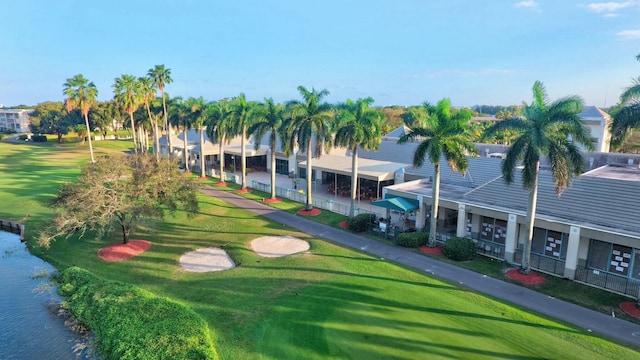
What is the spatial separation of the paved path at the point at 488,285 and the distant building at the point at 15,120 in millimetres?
160312

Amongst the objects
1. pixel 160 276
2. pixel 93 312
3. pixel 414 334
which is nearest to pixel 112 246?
pixel 160 276

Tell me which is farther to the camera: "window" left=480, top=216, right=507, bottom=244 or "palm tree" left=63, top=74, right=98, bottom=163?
"palm tree" left=63, top=74, right=98, bottom=163

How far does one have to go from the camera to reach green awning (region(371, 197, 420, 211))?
28453mm

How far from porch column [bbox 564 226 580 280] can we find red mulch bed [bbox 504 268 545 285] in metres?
1.42

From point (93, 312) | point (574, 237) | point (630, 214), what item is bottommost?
point (93, 312)

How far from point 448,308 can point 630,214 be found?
11755 mm

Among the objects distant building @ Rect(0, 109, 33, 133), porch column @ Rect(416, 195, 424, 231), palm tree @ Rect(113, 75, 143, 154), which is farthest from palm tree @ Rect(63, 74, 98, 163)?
distant building @ Rect(0, 109, 33, 133)

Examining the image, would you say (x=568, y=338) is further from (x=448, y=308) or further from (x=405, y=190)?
(x=405, y=190)

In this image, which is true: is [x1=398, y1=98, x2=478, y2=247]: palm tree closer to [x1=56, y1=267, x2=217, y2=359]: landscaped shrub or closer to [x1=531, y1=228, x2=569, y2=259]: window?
[x1=531, y1=228, x2=569, y2=259]: window

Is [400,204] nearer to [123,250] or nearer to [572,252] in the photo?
[572,252]

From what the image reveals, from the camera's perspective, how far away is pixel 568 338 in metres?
15.7

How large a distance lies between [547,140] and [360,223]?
14226 mm

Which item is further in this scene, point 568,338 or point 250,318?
point 250,318

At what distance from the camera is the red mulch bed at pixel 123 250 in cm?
2528
